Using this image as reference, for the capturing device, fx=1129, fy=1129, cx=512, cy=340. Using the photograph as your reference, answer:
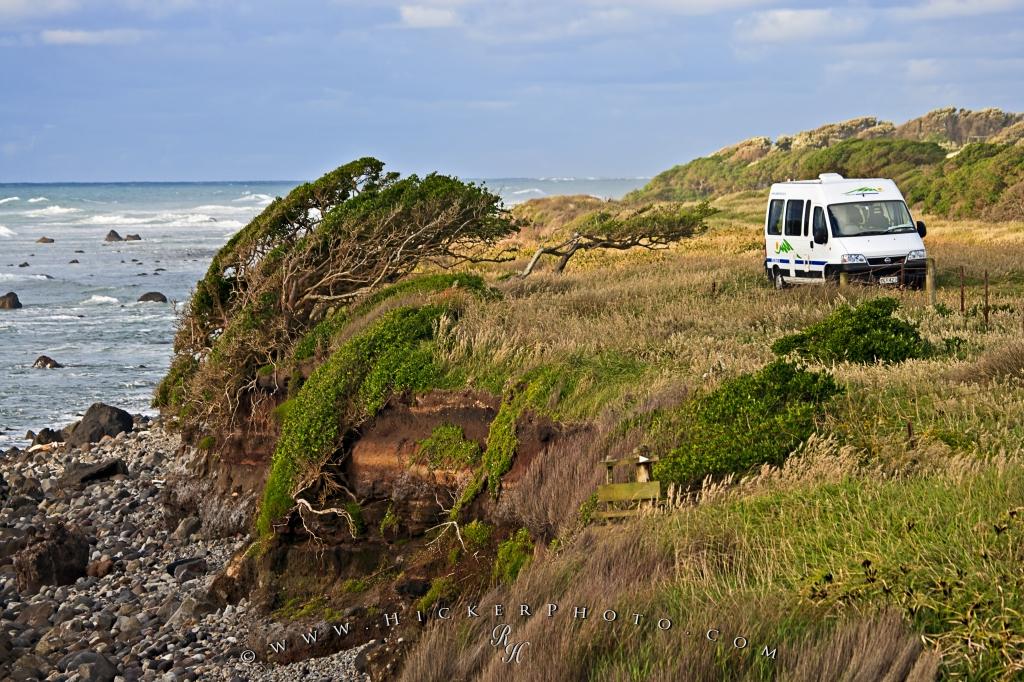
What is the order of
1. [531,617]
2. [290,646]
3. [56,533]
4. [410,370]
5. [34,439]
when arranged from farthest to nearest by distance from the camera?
[34,439] < [56,533] < [410,370] < [290,646] < [531,617]

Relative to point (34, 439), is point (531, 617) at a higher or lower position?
higher

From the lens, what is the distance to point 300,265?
18172 mm

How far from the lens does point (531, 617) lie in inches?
253

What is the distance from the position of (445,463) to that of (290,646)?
9.07 ft

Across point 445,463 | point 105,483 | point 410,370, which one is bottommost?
point 105,483

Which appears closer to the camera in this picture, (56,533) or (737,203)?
(56,533)

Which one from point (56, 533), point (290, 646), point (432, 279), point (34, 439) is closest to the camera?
point (290, 646)

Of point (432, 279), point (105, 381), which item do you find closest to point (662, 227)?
point (432, 279)

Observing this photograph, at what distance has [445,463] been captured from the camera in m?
12.2

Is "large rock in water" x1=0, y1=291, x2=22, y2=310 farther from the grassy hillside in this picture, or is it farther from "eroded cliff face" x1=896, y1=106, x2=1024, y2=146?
"eroded cliff face" x1=896, y1=106, x2=1024, y2=146

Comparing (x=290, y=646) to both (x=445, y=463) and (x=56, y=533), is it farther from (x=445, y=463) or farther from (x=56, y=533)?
(x=56, y=533)

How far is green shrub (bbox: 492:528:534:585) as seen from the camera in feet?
31.9

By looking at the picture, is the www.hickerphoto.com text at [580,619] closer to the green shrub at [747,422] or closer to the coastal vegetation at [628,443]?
the coastal vegetation at [628,443]

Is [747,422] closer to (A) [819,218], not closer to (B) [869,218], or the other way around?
(A) [819,218]
